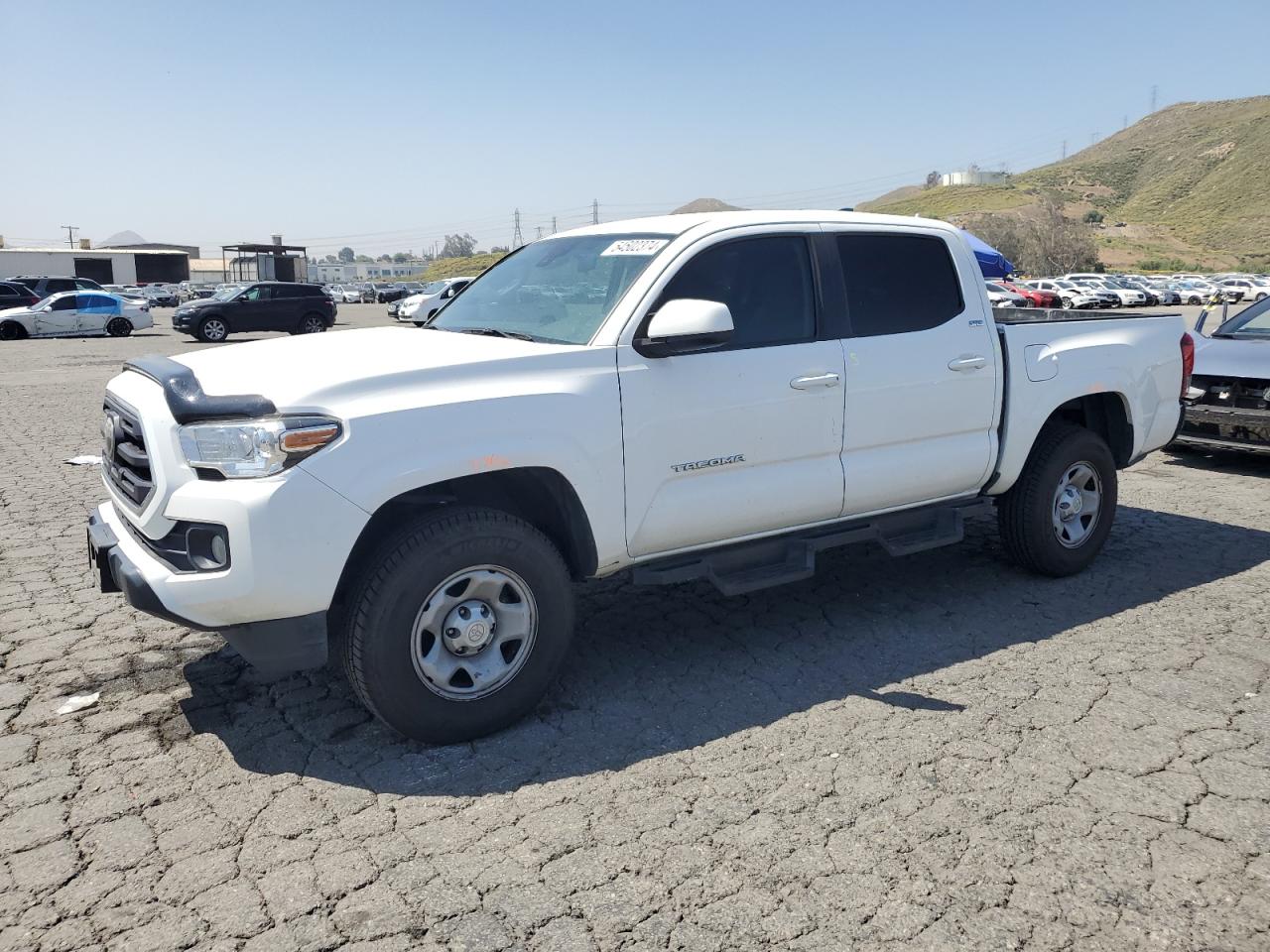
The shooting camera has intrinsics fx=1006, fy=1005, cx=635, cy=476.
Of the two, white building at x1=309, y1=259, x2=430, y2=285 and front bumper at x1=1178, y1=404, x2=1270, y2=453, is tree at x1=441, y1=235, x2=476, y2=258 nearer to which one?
white building at x1=309, y1=259, x2=430, y2=285

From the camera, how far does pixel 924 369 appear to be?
4.78m

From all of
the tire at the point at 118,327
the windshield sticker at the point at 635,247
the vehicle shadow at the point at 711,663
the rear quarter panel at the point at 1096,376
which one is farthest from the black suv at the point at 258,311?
the rear quarter panel at the point at 1096,376

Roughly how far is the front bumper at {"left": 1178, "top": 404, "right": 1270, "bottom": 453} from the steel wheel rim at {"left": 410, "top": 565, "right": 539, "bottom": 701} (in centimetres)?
647

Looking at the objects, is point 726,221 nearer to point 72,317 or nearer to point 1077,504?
point 1077,504

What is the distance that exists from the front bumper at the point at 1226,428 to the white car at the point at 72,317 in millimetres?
29424

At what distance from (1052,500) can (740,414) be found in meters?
2.23

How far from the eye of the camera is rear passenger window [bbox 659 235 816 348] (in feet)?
14.0

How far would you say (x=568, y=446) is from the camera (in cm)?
379

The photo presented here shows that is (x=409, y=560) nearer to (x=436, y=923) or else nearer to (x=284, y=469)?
(x=284, y=469)

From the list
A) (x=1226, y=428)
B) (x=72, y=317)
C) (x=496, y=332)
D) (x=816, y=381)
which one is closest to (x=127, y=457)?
(x=496, y=332)

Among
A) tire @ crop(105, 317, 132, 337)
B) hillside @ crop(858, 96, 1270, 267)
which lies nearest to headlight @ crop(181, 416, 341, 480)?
tire @ crop(105, 317, 132, 337)

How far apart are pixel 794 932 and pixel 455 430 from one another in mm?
1957

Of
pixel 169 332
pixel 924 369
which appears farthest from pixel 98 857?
pixel 169 332

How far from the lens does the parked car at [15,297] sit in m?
31.2
